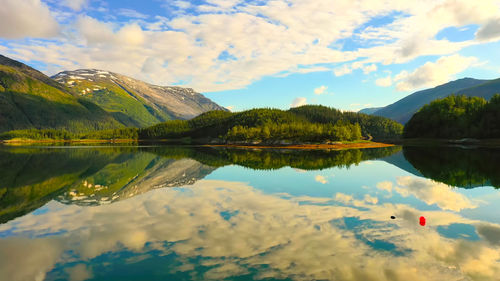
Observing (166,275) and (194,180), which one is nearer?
(166,275)

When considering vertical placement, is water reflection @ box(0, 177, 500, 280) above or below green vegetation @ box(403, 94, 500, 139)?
below

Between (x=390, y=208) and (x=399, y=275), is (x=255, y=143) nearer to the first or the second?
(x=390, y=208)

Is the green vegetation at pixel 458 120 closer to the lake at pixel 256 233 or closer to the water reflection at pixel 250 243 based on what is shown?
the lake at pixel 256 233

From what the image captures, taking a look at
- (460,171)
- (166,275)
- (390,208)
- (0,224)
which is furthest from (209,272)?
(460,171)

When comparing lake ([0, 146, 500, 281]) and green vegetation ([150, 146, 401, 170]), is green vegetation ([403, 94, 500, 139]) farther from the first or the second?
lake ([0, 146, 500, 281])

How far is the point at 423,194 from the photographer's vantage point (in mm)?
27094

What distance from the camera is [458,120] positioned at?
12862cm

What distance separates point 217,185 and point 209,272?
934 inches

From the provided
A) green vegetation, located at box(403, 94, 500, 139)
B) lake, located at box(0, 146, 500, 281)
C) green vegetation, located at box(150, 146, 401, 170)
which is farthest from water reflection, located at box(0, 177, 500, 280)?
green vegetation, located at box(403, 94, 500, 139)

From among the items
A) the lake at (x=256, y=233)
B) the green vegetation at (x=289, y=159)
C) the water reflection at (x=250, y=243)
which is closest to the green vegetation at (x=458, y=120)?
the green vegetation at (x=289, y=159)

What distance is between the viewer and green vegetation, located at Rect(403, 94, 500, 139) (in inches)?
4437

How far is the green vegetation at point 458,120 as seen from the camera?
370ft

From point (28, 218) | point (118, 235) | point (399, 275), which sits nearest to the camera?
point (399, 275)

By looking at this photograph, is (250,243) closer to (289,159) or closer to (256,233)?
(256,233)
